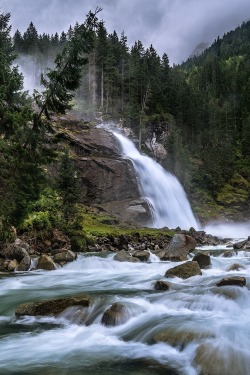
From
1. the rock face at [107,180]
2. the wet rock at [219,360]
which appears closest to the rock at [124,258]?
the wet rock at [219,360]

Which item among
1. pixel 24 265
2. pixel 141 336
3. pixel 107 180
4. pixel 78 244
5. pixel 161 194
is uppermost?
pixel 107 180

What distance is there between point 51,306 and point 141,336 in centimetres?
277

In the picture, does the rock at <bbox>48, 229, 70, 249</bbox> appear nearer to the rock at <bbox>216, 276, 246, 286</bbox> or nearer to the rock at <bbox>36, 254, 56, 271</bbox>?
the rock at <bbox>36, 254, 56, 271</bbox>

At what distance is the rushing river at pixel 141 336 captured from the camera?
22.0 feet

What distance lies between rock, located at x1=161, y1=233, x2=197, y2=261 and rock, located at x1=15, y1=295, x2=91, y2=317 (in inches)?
514

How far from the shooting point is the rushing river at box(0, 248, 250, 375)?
6707 mm

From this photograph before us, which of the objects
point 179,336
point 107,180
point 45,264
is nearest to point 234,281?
point 179,336

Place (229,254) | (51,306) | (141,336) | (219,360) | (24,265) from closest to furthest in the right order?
(219,360) → (141,336) → (51,306) → (24,265) → (229,254)

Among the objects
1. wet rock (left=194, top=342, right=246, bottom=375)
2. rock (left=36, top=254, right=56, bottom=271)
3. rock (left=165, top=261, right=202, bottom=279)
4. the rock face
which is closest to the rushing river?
wet rock (left=194, top=342, right=246, bottom=375)

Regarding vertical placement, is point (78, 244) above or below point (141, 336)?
above

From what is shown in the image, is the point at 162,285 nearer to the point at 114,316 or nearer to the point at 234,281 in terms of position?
the point at 234,281

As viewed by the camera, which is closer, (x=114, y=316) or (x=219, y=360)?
(x=219, y=360)

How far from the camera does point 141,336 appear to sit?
8.41 m

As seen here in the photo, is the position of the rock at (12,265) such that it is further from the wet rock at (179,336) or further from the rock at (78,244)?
the wet rock at (179,336)
